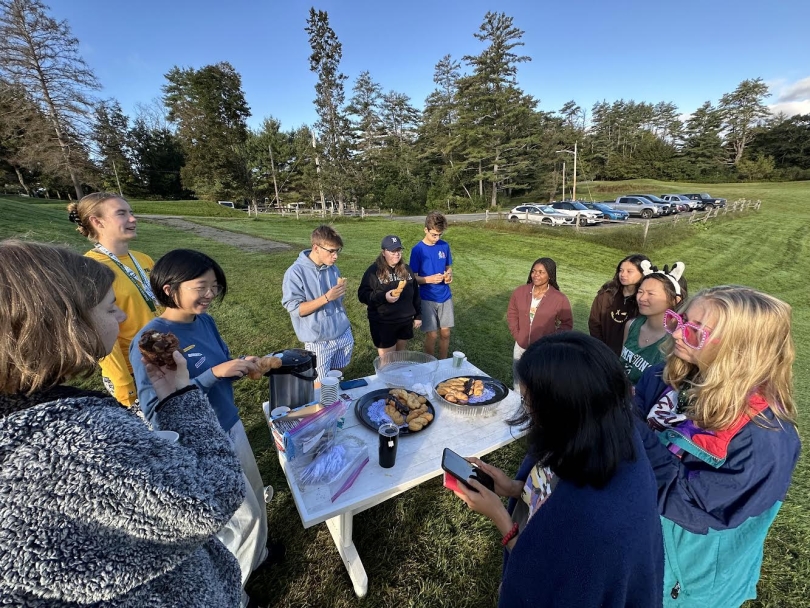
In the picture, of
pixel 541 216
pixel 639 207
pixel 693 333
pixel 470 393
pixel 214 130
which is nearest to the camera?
pixel 693 333

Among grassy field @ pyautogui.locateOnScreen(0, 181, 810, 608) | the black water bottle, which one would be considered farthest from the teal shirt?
the black water bottle

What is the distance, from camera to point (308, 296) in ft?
10.2

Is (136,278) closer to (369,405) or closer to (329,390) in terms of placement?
(329,390)

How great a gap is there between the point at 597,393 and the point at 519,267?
11544mm

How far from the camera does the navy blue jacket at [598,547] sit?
986 millimetres

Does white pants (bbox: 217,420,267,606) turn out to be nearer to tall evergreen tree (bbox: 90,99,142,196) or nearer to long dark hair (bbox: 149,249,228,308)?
long dark hair (bbox: 149,249,228,308)

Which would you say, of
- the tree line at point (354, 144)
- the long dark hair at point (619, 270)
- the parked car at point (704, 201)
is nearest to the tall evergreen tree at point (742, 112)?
the tree line at point (354, 144)

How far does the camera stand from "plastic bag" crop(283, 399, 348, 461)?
1.94m

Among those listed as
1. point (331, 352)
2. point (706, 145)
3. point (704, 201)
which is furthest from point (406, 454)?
point (706, 145)

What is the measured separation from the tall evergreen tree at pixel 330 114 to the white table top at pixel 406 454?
27729mm

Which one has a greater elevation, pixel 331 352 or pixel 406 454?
pixel 331 352

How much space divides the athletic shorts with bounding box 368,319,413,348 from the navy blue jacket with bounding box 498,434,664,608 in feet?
9.85

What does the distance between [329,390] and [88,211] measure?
2114 millimetres

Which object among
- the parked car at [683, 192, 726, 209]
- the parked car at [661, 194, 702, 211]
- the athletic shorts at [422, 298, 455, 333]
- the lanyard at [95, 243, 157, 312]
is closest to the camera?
the lanyard at [95, 243, 157, 312]
